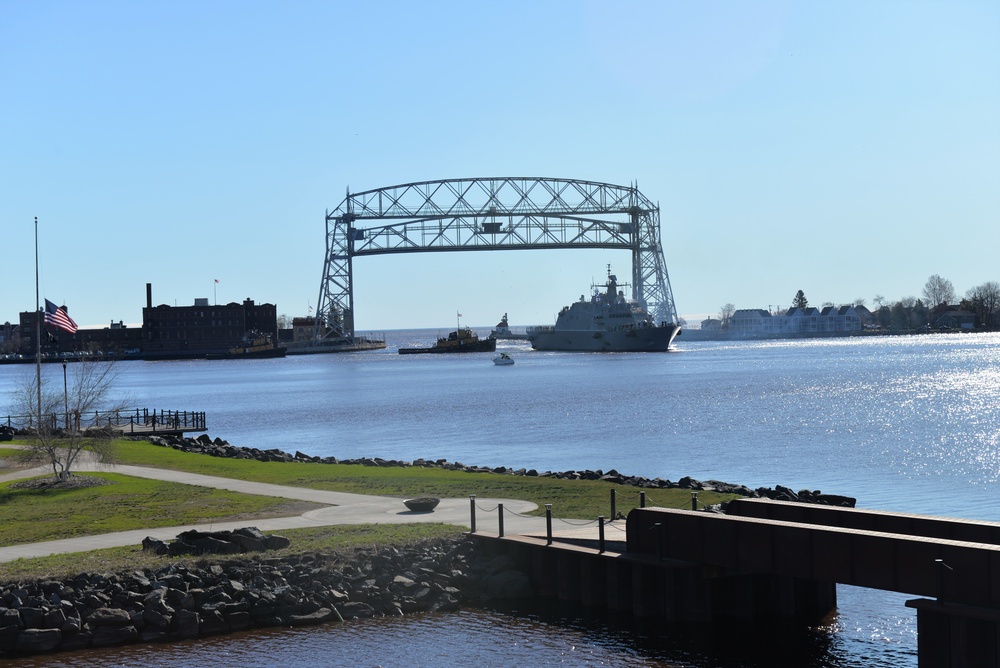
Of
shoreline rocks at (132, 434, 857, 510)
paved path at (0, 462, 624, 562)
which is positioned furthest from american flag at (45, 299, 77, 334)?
paved path at (0, 462, 624, 562)

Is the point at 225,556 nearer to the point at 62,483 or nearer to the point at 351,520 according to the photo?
the point at 351,520

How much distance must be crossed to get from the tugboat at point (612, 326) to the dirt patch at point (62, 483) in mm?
120730

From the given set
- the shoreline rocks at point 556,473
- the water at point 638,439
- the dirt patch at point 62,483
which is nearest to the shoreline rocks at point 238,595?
the water at point 638,439

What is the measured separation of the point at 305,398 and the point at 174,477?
2030 inches

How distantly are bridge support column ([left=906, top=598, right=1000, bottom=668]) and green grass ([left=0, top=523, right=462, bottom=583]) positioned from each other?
277 inches

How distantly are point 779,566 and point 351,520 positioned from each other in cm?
758

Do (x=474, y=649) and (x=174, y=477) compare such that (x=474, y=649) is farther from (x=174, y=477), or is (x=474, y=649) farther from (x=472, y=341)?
(x=472, y=341)

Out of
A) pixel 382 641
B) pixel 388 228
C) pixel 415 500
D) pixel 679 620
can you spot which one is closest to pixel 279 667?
pixel 382 641

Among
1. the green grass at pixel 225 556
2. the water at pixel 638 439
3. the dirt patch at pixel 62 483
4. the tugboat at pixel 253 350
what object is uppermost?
the tugboat at pixel 253 350

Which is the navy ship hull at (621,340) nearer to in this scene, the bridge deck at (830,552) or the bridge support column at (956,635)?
the bridge deck at (830,552)

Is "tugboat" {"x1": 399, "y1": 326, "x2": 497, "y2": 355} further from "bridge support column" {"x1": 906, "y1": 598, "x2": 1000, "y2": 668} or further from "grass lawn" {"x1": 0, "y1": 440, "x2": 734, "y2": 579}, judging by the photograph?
"bridge support column" {"x1": 906, "y1": 598, "x2": 1000, "y2": 668}

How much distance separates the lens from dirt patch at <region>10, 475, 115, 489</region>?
23.8 metres

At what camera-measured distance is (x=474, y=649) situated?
14.0 m

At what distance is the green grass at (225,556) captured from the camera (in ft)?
50.0
